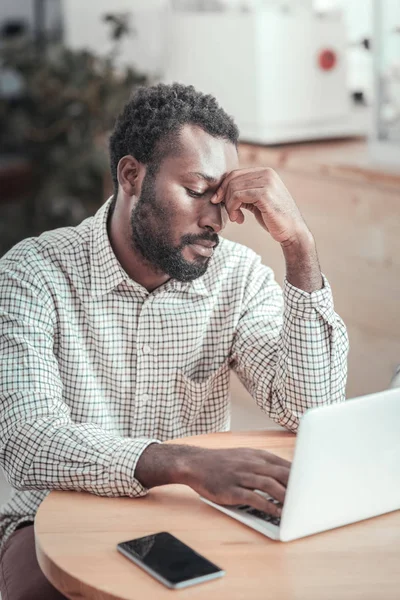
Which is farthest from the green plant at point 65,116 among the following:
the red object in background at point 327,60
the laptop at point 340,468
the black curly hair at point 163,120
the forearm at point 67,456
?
the laptop at point 340,468

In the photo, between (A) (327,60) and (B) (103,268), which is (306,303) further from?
(A) (327,60)

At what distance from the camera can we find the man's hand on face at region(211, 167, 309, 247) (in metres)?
1.47

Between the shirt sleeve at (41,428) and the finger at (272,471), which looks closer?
the finger at (272,471)

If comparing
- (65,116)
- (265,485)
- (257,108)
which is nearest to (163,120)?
(265,485)

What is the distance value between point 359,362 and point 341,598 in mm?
1801

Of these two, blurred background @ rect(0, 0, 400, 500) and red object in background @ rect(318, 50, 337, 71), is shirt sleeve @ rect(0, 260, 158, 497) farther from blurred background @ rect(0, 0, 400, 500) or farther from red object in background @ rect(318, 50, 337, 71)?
red object in background @ rect(318, 50, 337, 71)

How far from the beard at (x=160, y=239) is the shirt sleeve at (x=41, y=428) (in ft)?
0.64

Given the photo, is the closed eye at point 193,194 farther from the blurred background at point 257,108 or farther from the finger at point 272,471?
the blurred background at point 257,108

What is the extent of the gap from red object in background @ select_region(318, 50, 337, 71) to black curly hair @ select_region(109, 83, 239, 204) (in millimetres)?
1614

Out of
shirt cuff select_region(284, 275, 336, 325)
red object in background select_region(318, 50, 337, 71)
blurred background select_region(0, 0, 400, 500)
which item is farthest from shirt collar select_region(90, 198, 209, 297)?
red object in background select_region(318, 50, 337, 71)

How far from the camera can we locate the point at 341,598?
1.01 m

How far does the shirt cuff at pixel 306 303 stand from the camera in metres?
1.49

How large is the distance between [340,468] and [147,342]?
58 centimetres

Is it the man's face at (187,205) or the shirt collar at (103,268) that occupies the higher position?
the man's face at (187,205)
